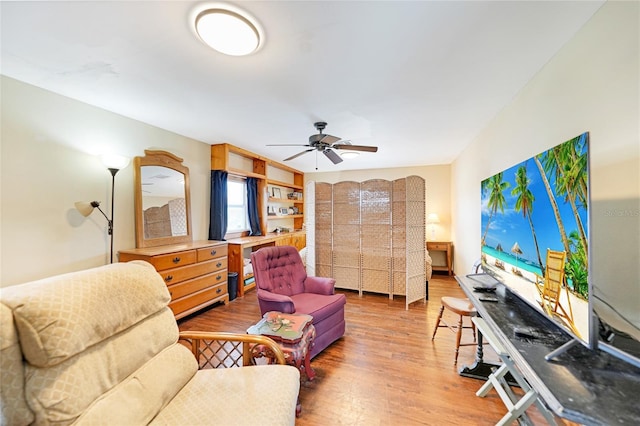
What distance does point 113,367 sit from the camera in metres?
1.09

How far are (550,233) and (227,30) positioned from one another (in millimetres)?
2222

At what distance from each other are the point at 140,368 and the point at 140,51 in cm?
205

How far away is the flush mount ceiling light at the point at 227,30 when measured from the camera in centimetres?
141

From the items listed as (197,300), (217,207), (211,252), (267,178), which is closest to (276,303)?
(197,300)

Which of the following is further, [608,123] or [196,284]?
[196,284]

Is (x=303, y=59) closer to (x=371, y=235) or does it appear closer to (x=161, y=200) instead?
(x=161, y=200)

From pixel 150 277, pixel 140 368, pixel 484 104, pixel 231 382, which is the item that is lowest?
pixel 231 382

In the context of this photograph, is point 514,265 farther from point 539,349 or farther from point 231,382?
point 231,382

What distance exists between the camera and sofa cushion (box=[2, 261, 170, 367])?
2.91ft

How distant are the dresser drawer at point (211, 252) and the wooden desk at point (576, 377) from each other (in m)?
3.29

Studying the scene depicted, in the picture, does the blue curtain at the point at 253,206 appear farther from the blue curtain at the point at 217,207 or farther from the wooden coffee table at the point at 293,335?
the wooden coffee table at the point at 293,335

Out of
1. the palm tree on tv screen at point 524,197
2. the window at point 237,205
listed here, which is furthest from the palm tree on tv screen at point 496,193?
the window at point 237,205

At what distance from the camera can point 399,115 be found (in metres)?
2.89

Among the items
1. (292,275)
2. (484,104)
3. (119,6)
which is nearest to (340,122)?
(484,104)
